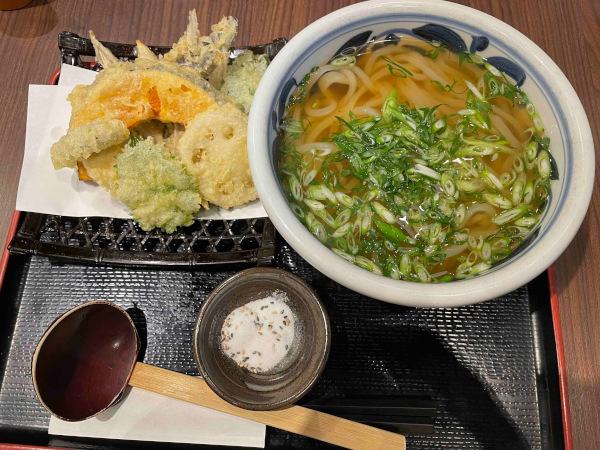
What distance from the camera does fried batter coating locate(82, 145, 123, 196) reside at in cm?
169

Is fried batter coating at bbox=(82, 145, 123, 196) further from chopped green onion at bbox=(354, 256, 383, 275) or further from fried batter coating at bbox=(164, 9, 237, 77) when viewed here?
chopped green onion at bbox=(354, 256, 383, 275)

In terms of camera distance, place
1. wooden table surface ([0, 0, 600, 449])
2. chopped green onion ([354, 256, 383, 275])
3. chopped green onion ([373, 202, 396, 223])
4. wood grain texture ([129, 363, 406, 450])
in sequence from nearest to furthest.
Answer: chopped green onion ([354, 256, 383, 275]), chopped green onion ([373, 202, 396, 223]), wood grain texture ([129, 363, 406, 450]), wooden table surface ([0, 0, 600, 449])

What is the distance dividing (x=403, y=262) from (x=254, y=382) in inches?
28.0

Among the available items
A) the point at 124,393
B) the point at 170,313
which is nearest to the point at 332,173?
→ the point at 170,313

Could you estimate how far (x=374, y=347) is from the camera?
1644 mm

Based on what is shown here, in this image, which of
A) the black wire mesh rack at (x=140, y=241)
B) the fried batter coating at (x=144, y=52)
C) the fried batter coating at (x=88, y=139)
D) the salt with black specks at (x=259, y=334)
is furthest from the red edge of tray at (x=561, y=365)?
the fried batter coating at (x=144, y=52)

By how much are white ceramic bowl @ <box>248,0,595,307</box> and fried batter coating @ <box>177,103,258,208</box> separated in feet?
1.21

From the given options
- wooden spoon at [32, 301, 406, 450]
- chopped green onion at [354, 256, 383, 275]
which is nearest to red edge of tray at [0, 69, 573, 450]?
wooden spoon at [32, 301, 406, 450]

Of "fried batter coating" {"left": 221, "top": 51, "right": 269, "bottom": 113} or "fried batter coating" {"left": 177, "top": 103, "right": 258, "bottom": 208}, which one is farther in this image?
"fried batter coating" {"left": 221, "top": 51, "right": 269, "bottom": 113}

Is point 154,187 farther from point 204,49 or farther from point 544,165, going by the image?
point 544,165

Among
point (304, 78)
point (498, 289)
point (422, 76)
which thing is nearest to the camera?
point (498, 289)

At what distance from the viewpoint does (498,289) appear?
1.07m

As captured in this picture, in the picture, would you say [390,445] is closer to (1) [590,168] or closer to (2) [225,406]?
(2) [225,406]

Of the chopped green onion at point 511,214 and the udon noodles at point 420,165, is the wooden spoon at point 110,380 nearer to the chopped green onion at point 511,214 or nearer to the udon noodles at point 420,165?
the udon noodles at point 420,165
